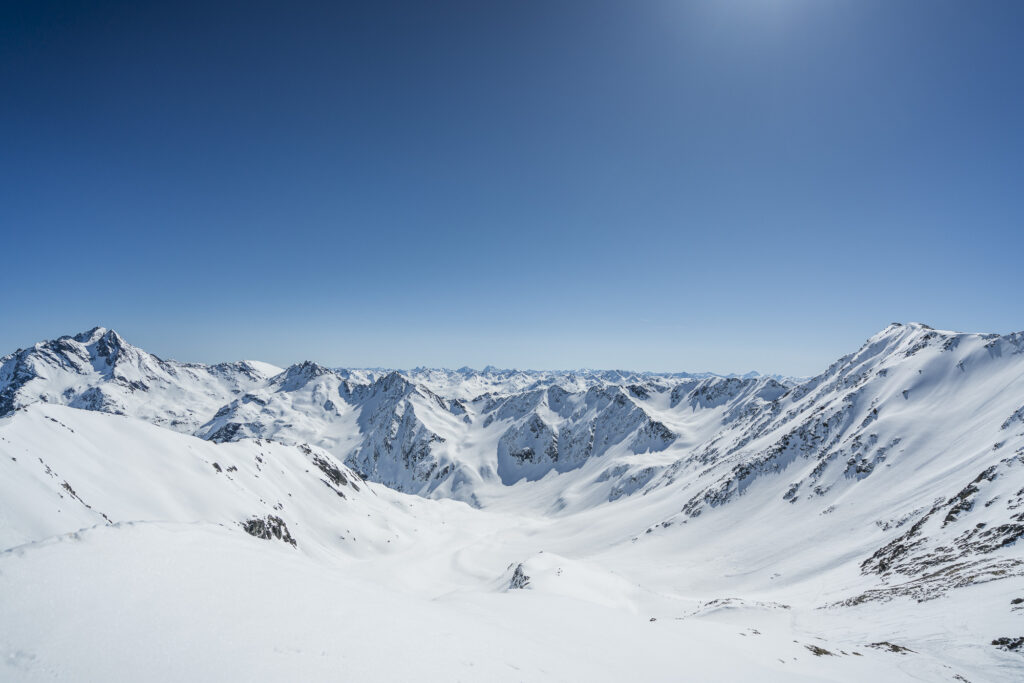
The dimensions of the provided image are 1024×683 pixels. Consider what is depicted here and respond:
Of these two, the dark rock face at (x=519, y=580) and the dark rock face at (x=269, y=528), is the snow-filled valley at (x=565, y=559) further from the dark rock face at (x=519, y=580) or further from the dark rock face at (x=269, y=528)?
the dark rock face at (x=519, y=580)

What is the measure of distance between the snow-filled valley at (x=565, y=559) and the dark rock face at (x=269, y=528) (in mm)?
573

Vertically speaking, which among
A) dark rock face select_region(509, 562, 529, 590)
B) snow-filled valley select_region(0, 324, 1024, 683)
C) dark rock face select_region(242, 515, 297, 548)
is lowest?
dark rock face select_region(242, 515, 297, 548)

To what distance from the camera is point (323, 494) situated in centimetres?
12912

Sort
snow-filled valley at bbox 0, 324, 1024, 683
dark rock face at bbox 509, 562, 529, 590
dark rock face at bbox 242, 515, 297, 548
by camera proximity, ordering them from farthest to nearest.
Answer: dark rock face at bbox 242, 515, 297, 548
dark rock face at bbox 509, 562, 529, 590
snow-filled valley at bbox 0, 324, 1024, 683

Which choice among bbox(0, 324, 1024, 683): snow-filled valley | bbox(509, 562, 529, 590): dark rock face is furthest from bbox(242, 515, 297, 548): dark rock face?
bbox(509, 562, 529, 590): dark rock face

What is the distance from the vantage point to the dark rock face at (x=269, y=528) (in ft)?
282

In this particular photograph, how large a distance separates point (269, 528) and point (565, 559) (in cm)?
6595

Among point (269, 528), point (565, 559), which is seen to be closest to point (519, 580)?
point (565, 559)

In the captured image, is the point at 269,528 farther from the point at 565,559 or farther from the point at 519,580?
the point at 565,559

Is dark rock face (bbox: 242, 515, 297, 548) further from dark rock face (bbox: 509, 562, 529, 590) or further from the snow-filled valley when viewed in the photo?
dark rock face (bbox: 509, 562, 529, 590)

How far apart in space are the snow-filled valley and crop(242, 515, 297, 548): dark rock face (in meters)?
0.57

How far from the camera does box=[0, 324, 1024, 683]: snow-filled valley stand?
902 centimetres

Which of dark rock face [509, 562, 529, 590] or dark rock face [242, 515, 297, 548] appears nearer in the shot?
dark rock face [509, 562, 529, 590]

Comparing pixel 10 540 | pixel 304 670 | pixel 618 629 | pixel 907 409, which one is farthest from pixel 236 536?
pixel 907 409
